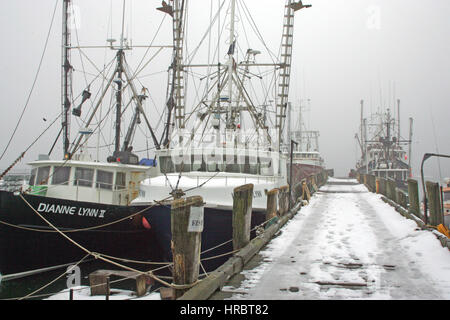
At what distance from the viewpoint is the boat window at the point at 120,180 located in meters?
15.6

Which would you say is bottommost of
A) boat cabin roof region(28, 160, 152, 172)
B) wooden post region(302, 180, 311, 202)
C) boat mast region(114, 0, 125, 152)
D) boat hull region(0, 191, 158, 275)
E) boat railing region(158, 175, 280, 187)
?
boat hull region(0, 191, 158, 275)

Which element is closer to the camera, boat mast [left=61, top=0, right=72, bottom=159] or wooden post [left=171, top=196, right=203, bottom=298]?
wooden post [left=171, top=196, right=203, bottom=298]

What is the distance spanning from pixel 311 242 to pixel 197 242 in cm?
445

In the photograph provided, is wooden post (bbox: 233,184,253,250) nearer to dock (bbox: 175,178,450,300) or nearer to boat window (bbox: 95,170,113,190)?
dock (bbox: 175,178,450,300)

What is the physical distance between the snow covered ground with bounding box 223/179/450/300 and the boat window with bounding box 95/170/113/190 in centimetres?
746

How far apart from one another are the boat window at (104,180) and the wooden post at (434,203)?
11.0 metres

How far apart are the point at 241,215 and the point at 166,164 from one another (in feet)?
19.8

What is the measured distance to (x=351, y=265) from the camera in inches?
281

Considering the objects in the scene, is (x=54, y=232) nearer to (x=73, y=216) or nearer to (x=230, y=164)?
(x=73, y=216)

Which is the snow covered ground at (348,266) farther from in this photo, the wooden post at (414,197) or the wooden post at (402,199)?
the wooden post at (402,199)

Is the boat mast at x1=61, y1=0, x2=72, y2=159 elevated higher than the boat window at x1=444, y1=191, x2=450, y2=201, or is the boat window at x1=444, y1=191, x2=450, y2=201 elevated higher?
the boat mast at x1=61, y1=0, x2=72, y2=159

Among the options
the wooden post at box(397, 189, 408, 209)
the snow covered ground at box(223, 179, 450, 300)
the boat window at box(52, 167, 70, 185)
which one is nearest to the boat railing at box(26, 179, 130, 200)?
the boat window at box(52, 167, 70, 185)

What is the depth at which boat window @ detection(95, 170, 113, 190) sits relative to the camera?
15.0 metres

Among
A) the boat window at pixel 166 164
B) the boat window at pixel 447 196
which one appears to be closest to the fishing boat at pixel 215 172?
the boat window at pixel 166 164
